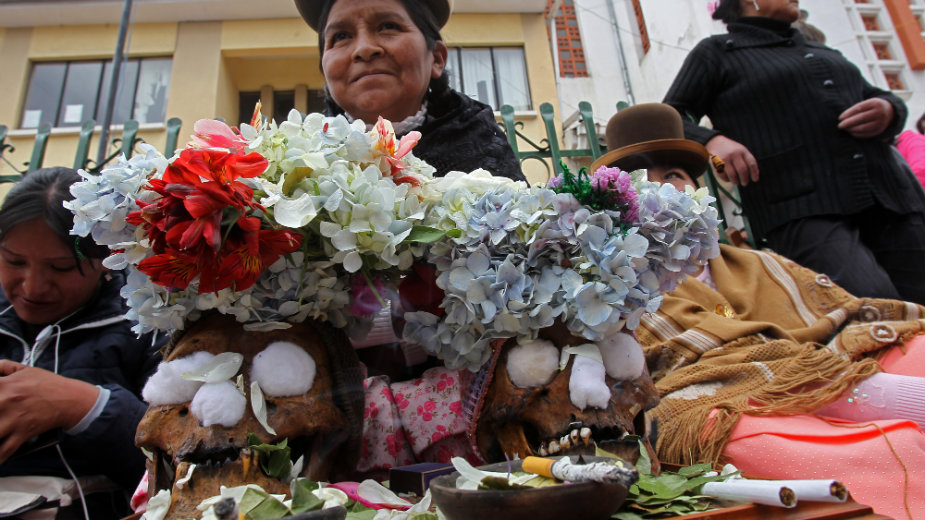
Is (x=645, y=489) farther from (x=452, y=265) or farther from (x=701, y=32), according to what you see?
(x=701, y=32)

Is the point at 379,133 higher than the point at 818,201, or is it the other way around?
the point at 818,201

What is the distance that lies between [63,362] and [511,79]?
2286mm

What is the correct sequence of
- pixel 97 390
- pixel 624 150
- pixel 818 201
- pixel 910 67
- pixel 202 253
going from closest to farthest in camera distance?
pixel 202 253, pixel 97 390, pixel 624 150, pixel 818 201, pixel 910 67

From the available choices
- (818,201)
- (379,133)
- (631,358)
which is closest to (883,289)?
(818,201)

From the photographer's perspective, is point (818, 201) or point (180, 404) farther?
point (818, 201)

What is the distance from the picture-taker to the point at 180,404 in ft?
3.04

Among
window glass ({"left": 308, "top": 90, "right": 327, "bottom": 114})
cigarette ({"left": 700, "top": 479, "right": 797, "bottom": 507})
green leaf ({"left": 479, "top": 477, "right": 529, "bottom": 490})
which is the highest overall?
window glass ({"left": 308, "top": 90, "right": 327, "bottom": 114})

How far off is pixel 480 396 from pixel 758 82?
6.89ft

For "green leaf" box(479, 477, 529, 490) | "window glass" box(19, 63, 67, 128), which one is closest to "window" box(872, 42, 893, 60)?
"green leaf" box(479, 477, 529, 490)

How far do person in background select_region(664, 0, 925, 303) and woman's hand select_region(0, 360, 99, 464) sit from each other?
2266 millimetres

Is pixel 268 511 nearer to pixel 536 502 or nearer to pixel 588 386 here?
pixel 536 502

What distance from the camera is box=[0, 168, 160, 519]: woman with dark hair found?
126 cm

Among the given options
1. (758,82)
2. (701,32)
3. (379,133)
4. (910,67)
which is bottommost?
(379,133)

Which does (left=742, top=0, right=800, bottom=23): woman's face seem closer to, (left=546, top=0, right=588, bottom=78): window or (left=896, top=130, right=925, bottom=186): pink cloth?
(left=896, top=130, right=925, bottom=186): pink cloth
